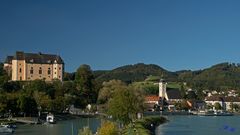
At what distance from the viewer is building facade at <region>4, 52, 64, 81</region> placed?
10000 cm

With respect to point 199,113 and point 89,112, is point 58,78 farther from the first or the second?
point 199,113

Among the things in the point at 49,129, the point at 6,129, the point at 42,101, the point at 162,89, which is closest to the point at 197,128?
the point at 49,129

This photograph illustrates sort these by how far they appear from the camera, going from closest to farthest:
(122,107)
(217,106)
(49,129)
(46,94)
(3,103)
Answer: (122,107), (49,129), (3,103), (46,94), (217,106)

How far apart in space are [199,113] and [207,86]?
2379 inches

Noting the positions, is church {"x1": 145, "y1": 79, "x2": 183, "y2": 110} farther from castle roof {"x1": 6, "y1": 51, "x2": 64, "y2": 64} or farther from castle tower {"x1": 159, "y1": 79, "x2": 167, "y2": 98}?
castle roof {"x1": 6, "y1": 51, "x2": 64, "y2": 64}

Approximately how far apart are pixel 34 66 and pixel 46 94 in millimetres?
15660

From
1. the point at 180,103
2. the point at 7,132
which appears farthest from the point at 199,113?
the point at 7,132

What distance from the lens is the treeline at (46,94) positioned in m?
70.8

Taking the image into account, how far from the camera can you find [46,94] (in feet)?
285

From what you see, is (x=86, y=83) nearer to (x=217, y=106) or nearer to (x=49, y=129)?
(x=49, y=129)

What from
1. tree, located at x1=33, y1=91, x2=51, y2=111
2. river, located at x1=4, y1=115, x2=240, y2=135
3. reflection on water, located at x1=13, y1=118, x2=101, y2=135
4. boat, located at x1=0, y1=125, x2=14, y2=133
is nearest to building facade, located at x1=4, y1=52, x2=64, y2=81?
tree, located at x1=33, y1=91, x2=51, y2=111

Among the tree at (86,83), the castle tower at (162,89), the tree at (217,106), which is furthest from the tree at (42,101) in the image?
the tree at (217,106)

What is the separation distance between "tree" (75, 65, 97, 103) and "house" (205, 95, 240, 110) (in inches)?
2346

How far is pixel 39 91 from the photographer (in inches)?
3376
